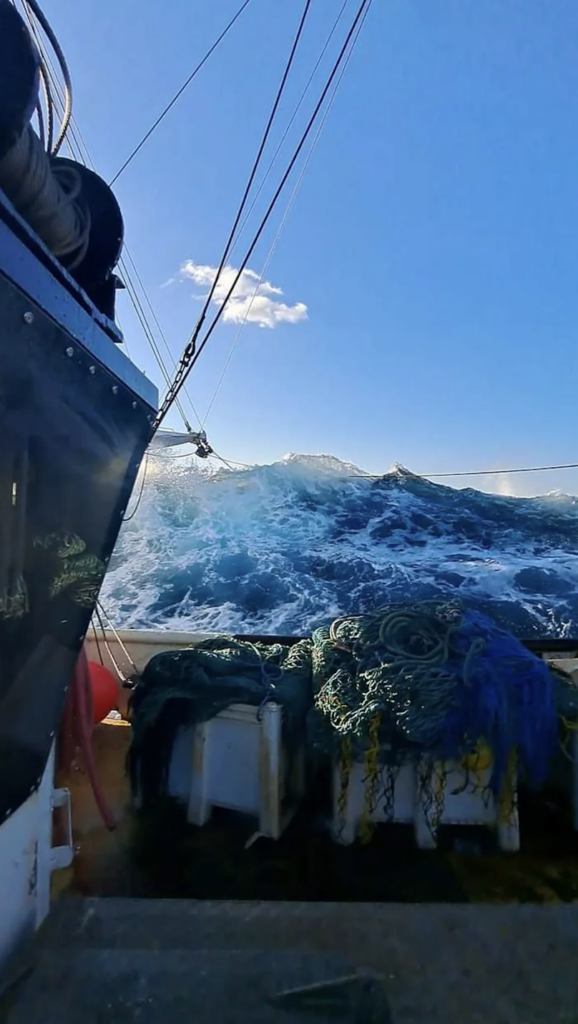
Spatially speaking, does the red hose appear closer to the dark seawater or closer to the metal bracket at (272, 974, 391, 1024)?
the metal bracket at (272, 974, 391, 1024)

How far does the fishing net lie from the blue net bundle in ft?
0.53

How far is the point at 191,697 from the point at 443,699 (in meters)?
1.10

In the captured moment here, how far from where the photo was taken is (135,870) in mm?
2438

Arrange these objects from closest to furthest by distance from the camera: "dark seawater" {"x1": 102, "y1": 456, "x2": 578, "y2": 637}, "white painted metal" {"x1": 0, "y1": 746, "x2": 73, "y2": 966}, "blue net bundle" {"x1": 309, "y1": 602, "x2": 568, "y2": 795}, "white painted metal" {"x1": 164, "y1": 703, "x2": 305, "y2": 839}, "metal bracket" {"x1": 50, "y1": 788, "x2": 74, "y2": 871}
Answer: "white painted metal" {"x1": 0, "y1": 746, "x2": 73, "y2": 966} → "metal bracket" {"x1": 50, "y1": 788, "x2": 74, "y2": 871} → "blue net bundle" {"x1": 309, "y1": 602, "x2": 568, "y2": 795} → "white painted metal" {"x1": 164, "y1": 703, "x2": 305, "y2": 839} → "dark seawater" {"x1": 102, "y1": 456, "x2": 578, "y2": 637}

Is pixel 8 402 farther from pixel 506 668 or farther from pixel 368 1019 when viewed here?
pixel 506 668

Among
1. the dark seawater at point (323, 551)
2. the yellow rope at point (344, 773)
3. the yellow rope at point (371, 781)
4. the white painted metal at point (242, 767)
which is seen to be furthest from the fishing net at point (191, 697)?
the dark seawater at point (323, 551)

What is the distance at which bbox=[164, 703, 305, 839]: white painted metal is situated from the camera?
2670mm

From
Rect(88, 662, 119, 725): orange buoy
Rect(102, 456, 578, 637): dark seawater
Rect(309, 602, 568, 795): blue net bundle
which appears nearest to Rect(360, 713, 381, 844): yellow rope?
Rect(309, 602, 568, 795): blue net bundle

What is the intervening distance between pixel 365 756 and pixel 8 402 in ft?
6.41

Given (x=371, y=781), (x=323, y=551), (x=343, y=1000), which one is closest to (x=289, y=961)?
(x=343, y=1000)

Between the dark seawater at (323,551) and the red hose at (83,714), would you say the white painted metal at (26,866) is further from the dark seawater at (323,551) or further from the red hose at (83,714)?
the dark seawater at (323,551)

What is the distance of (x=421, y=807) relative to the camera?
2576mm

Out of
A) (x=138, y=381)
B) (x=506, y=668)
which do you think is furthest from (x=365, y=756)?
(x=138, y=381)

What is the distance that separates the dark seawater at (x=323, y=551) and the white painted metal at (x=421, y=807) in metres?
5.89
